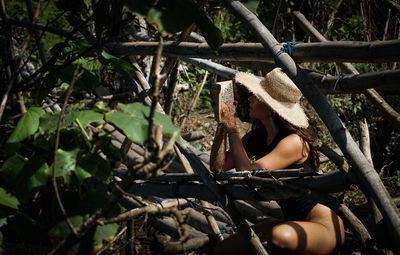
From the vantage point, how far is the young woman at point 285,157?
2.51 meters

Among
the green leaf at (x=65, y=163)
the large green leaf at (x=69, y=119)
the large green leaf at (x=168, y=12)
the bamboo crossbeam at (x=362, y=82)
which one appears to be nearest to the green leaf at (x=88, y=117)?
the large green leaf at (x=69, y=119)

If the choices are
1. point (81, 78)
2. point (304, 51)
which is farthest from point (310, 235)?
point (81, 78)

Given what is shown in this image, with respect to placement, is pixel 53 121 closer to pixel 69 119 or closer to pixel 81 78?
pixel 69 119

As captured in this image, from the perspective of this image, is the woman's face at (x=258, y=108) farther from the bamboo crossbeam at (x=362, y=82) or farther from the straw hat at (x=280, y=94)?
the bamboo crossbeam at (x=362, y=82)

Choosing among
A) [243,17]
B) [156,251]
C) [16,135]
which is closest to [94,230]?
[16,135]

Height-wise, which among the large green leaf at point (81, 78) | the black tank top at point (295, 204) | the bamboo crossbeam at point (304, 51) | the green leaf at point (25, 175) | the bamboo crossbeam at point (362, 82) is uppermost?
the bamboo crossbeam at point (304, 51)

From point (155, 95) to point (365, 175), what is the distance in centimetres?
106

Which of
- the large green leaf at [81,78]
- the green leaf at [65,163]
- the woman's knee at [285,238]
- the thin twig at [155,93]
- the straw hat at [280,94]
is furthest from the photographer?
the straw hat at [280,94]

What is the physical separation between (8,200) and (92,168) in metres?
0.33

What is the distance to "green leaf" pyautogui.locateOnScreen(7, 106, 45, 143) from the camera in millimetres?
1244

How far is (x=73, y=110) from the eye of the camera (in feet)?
4.37

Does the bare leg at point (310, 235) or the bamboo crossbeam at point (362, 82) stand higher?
the bamboo crossbeam at point (362, 82)

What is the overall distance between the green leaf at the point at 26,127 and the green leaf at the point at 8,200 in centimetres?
19

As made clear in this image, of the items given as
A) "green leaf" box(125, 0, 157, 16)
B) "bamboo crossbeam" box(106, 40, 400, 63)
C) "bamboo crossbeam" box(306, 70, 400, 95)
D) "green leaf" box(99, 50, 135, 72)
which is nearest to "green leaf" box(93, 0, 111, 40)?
"green leaf" box(99, 50, 135, 72)
